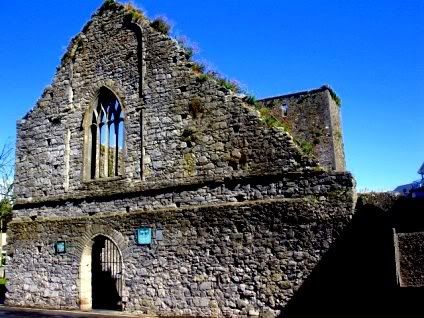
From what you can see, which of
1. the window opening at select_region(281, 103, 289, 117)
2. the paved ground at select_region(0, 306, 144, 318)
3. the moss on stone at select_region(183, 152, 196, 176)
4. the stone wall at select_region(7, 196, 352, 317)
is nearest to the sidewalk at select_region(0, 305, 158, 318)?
the paved ground at select_region(0, 306, 144, 318)

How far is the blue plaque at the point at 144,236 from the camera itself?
12.5 m

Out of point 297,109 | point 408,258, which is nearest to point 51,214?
point 408,258

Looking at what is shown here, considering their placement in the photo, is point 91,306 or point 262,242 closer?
point 262,242

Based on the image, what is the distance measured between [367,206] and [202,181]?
421cm

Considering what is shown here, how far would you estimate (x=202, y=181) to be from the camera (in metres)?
12.2

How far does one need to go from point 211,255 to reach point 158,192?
2468mm

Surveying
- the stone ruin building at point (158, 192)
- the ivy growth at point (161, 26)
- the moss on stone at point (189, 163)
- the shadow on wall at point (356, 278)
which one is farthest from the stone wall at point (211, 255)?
the ivy growth at point (161, 26)

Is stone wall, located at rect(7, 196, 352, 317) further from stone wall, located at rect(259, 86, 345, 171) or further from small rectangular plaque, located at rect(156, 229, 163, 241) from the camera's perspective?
stone wall, located at rect(259, 86, 345, 171)

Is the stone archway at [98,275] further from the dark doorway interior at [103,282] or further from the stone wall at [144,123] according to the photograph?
the stone wall at [144,123]

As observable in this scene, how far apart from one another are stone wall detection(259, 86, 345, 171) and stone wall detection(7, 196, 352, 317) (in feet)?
32.6

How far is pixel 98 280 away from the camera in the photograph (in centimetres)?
1461

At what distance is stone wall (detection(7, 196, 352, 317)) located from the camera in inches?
415

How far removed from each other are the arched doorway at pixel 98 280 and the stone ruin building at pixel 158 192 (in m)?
0.06

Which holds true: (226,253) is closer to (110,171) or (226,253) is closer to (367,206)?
(367,206)
